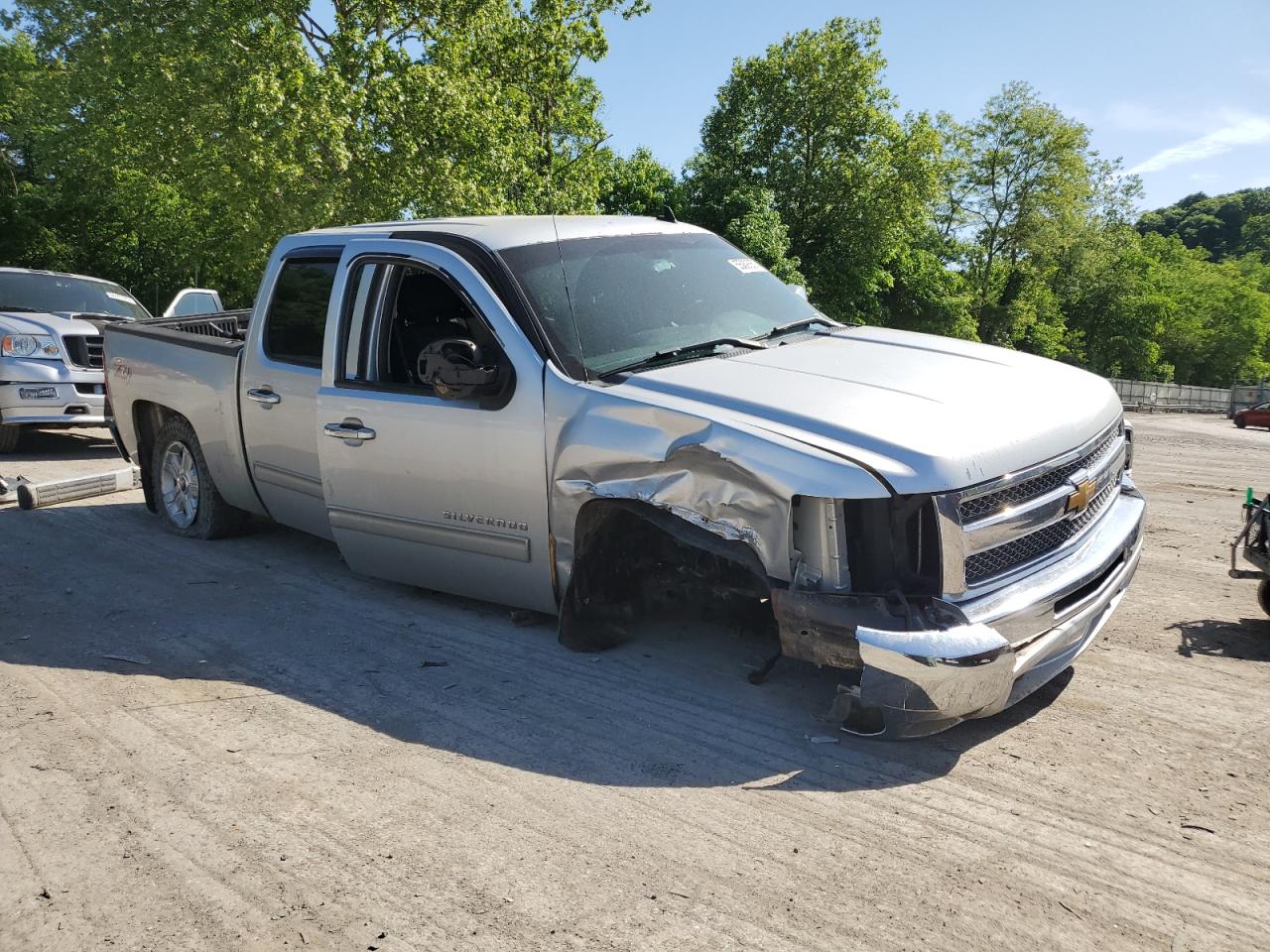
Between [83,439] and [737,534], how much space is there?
11.6m

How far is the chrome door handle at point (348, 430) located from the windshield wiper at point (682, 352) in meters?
1.41

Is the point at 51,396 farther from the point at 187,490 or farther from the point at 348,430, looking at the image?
the point at 348,430

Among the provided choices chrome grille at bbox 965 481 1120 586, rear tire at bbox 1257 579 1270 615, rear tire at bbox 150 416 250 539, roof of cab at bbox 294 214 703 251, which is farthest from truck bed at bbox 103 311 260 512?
rear tire at bbox 1257 579 1270 615

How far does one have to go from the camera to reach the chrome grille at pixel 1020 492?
3.49 m

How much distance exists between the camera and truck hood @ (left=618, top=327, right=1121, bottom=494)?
11.4 ft

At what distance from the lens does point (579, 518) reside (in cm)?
430

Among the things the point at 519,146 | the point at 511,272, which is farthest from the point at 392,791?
the point at 519,146

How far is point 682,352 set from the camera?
4.64 metres

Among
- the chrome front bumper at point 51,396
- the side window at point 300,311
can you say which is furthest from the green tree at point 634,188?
the side window at point 300,311

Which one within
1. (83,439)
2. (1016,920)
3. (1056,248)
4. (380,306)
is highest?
(1056,248)

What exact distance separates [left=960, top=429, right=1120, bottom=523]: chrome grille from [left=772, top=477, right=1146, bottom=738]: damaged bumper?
24cm

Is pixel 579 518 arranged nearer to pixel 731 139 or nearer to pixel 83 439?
pixel 83 439

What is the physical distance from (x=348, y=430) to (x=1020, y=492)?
10.8 feet

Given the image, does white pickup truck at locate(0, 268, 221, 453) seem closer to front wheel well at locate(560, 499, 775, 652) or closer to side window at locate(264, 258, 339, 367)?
side window at locate(264, 258, 339, 367)
